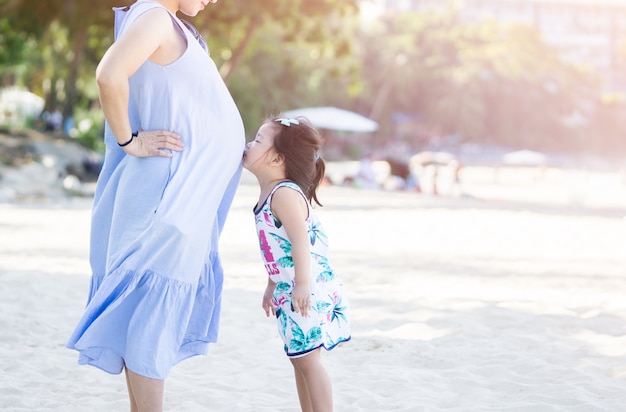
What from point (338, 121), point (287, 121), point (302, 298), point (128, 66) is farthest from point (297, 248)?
point (338, 121)

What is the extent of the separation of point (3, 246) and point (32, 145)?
428 inches

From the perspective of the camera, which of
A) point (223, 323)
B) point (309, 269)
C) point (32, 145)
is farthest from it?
point (32, 145)

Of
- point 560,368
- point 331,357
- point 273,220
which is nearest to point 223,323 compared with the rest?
point 331,357

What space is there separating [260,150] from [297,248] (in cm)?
37

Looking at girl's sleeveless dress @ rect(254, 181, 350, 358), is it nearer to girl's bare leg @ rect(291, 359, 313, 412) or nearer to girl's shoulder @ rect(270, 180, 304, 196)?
girl's shoulder @ rect(270, 180, 304, 196)

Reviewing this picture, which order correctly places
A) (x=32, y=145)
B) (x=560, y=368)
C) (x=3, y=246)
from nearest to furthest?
(x=560, y=368) → (x=3, y=246) → (x=32, y=145)

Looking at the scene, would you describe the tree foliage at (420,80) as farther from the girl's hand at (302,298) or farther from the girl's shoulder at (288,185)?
the girl's hand at (302,298)

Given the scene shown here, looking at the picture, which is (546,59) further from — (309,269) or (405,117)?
(309,269)

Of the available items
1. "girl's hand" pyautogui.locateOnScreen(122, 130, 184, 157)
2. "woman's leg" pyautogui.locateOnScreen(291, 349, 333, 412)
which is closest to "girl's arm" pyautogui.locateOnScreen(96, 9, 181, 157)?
"girl's hand" pyautogui.locateOnScreen(122, 130, 184, 157)

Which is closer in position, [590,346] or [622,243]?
[590,346]

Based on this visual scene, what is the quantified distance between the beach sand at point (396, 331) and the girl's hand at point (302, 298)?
3.69ft

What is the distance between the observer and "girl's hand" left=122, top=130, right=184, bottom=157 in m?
2.68

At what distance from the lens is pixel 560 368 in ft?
15.5

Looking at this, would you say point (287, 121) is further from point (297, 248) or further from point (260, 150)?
point (297, 248)
